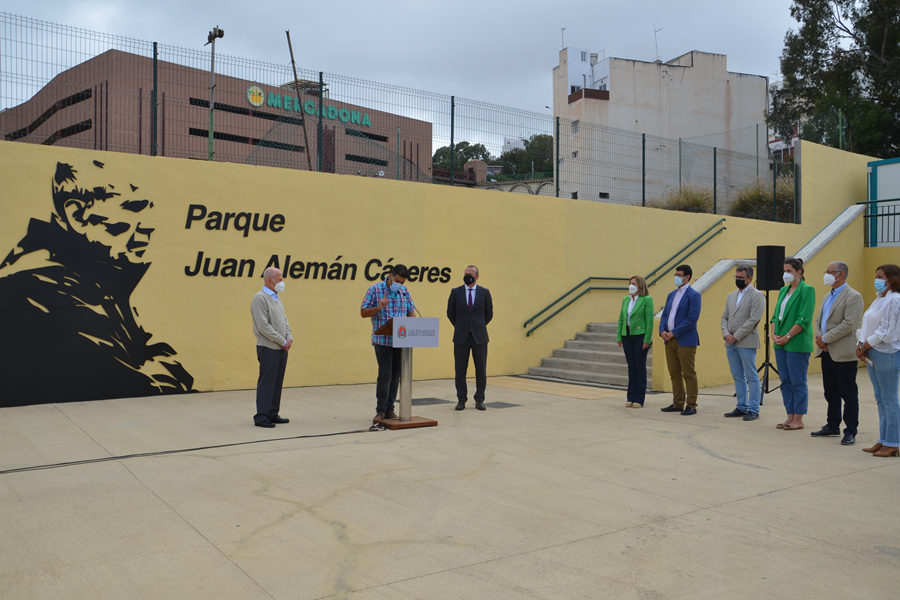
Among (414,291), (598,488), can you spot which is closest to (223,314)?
(414,291)

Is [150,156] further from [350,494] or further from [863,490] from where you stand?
[863,490]

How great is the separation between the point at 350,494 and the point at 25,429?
4.30 meters

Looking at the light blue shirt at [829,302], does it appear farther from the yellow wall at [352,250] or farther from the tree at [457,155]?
the tree at [457,155]

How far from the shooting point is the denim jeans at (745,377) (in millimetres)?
8336

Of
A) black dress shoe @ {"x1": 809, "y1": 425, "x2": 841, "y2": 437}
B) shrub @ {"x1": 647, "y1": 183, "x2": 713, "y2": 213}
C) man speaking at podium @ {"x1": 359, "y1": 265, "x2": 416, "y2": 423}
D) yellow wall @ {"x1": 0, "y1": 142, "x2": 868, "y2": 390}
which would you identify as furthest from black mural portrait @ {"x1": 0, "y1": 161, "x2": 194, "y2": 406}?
shrub @ {"x1": 647, "y1": 183, "x2": 713, "y2": 213}

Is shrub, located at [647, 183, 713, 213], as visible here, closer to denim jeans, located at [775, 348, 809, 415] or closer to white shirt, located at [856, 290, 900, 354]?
denim jeans, located at [775, 348, 809, 415]

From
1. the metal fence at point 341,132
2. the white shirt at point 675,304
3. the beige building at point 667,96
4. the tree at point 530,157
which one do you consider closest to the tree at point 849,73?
the beige building at point 667,96

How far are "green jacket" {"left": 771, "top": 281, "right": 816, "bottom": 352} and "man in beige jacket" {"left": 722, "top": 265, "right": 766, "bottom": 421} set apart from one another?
0.61m

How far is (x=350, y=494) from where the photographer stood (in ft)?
16.3

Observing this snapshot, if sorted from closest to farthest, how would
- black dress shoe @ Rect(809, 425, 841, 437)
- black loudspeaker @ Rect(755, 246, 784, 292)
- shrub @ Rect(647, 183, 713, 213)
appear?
black dress shoe @ Rect(809, 425, 841, 437) → black loudspeaker @ Rect(755, 246, 784, 292) → shrub @ Rect(647, 183, 713, 213)

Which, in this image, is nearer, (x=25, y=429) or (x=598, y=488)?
(x=598, y=488)

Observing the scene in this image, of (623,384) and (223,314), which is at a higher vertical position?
(223,314)

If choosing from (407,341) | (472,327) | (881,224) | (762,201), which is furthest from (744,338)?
(881,224)

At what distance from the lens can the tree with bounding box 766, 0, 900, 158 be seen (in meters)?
23.9
